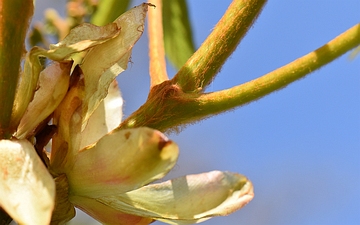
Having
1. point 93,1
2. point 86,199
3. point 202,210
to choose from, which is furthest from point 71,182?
point 93,1

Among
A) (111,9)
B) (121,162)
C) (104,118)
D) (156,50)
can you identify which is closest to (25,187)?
(121,162)

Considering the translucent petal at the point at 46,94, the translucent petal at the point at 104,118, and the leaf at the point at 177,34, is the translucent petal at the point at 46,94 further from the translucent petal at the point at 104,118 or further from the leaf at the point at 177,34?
the leaf at the point at 177,34

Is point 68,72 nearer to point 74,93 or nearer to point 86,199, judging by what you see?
point 74,93

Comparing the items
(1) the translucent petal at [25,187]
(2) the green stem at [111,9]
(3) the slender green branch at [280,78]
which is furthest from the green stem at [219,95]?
(2) the green stem at [111,9]

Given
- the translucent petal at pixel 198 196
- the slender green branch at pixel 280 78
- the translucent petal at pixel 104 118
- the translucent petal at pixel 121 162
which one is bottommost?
the translucent petal at pixel 198 196

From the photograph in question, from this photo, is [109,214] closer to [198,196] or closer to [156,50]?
[198,196]

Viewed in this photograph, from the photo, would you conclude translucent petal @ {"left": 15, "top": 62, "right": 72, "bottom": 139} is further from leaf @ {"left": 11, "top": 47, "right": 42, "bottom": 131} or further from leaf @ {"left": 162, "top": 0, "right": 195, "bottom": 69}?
leaf @ {"left": 162, "top": 0, "right": 195, "bottom": 69}
